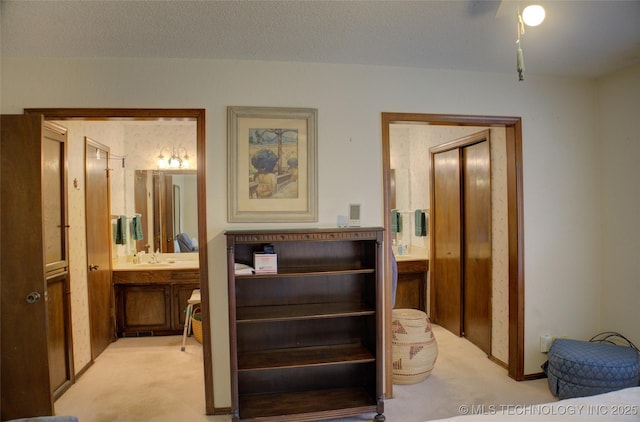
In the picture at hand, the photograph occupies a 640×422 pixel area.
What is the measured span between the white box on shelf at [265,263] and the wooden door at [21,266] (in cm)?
139

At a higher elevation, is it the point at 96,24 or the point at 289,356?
the point at 96,24

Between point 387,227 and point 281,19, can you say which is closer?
point 281,19

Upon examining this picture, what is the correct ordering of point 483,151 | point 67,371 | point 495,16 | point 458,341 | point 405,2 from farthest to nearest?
point 458,341, point 483,151, point 67,371, point 495,16, point 405,2

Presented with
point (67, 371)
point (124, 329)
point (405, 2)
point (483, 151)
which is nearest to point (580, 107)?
point (483, 151)

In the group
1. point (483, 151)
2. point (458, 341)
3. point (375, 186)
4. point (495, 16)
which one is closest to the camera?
point (495, 16)

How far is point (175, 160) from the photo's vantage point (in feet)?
15.0

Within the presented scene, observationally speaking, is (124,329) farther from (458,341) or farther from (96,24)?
(458,341)

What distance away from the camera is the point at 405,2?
1934mm

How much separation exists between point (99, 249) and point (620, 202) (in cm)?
473

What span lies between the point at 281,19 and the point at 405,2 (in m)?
0.69

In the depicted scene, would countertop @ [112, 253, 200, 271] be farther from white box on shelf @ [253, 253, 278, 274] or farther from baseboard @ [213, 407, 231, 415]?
white box on shelf @ [253, 253, 278, 274]

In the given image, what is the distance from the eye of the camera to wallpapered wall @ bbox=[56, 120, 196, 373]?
3242mm

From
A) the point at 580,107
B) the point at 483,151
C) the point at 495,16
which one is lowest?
the point at 483,151

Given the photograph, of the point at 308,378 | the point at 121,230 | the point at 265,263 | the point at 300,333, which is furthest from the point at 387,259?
the point at 121,230
